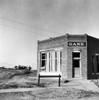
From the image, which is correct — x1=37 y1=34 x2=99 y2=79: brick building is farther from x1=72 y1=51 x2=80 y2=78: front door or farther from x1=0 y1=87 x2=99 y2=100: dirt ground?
x1=0 y1=87 x2=99 y2=100: dirt ground

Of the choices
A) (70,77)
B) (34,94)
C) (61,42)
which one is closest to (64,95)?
(34,94)

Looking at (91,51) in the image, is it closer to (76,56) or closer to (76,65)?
(76,56)

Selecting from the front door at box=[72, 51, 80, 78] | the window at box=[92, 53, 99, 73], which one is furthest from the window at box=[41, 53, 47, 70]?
the window at box=[92, 53, 99, 73]

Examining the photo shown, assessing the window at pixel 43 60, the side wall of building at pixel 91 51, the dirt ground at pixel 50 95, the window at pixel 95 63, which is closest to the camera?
the dirt ground at pixel 50 95

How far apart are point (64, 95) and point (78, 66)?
9.83 meters

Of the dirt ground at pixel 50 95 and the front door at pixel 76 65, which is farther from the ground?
the front door at pixel 76 65

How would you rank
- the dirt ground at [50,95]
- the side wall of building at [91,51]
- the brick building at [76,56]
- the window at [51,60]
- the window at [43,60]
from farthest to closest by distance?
1. the window at [43,60]
2. the window at [51,60]
3. the side wall of building at [91,51]
4. the brick building at [76,56]
5. the dirt ground at [50,95]

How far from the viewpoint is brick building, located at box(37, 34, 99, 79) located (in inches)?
840

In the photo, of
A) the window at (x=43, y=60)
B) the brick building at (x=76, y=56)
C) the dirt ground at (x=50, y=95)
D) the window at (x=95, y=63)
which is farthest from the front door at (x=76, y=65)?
the dirt ground at (x=50, y=95)

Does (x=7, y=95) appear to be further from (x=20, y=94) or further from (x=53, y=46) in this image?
(x=53, y=46)

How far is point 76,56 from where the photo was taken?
71.1 feet

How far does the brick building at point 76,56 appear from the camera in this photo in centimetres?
2134

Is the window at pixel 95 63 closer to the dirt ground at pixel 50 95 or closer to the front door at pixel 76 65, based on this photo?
the front door at pixel 76 65

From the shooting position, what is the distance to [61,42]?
22.5m
